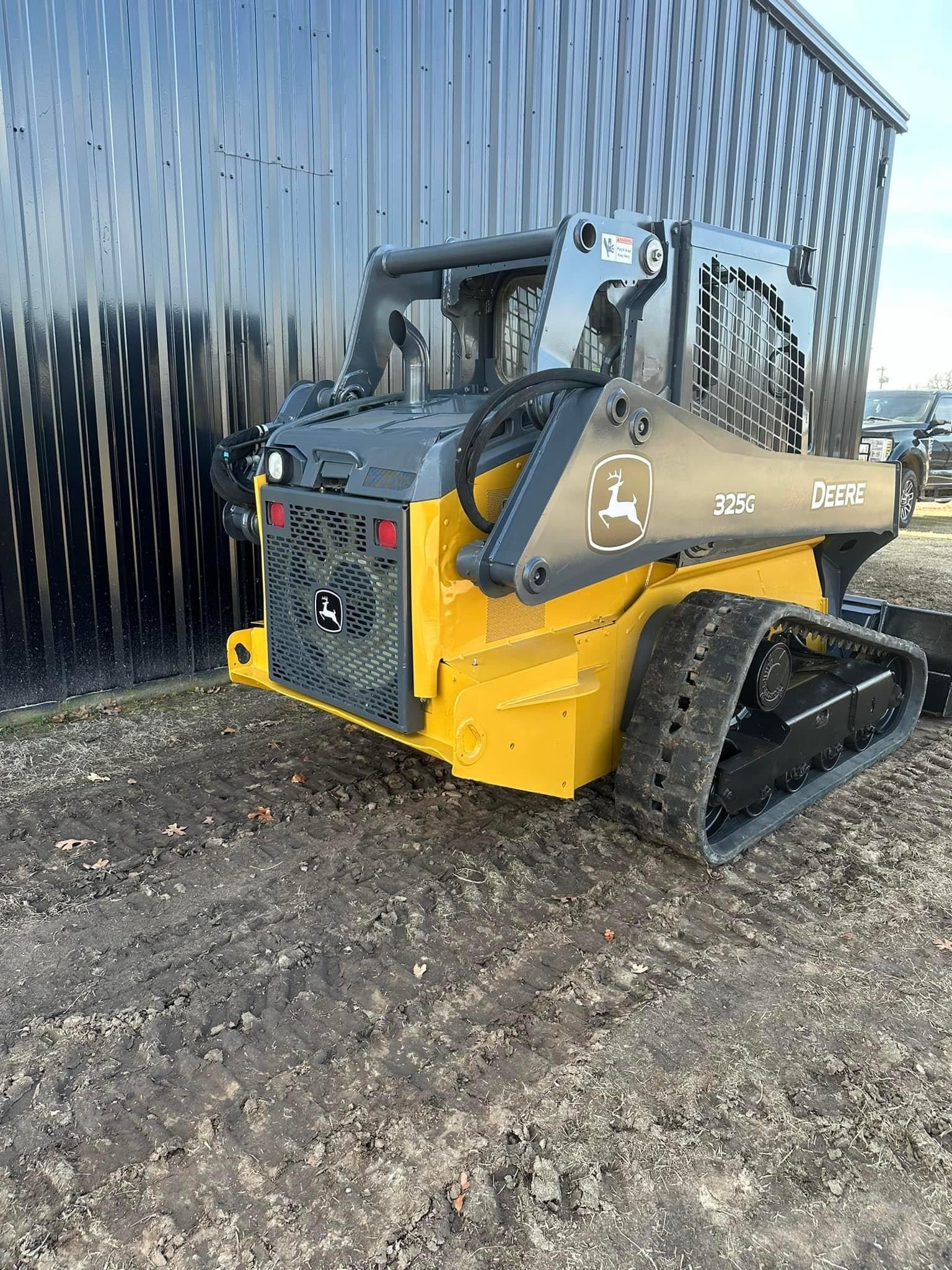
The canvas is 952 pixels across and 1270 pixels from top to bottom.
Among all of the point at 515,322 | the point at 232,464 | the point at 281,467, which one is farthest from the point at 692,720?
the point at 232,464

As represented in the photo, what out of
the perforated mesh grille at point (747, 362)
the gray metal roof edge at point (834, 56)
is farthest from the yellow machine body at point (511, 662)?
the gray metal roof edge at point (834, 56)

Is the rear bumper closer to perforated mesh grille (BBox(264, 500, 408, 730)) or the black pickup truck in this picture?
perforated mesh grille (BBox(264, 500, 408, 730))

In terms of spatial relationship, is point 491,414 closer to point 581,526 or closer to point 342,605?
point 581,526

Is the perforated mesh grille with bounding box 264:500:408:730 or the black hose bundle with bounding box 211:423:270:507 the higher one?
the black hose bundle with bounding box 211:423:270:507

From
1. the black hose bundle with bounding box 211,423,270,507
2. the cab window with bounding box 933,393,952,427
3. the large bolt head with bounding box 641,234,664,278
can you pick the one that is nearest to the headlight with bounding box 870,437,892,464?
the cab window with bounding box 933,393,952,427

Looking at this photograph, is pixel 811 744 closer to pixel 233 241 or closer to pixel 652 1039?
pixel 652 1039

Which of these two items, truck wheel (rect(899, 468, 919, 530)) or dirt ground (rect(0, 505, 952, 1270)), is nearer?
dirt ground (rect(0, 505, 952, 1270))

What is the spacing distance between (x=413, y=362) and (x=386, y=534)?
1.04 meters

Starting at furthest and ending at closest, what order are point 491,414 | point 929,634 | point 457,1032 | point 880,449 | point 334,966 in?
point 880,449, point 929,634, point 334,966, point 491,414, point 457,1032

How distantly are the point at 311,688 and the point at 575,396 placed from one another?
58.9 inches

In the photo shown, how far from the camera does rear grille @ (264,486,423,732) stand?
308cm

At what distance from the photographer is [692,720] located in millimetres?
3445

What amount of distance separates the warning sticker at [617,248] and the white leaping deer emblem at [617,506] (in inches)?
31.2

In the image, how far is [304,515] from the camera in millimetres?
3375
